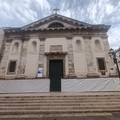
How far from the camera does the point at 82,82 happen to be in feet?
35.9

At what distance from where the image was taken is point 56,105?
7020 mm

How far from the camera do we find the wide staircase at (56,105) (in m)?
6.27

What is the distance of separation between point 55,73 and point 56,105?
6.34 meters

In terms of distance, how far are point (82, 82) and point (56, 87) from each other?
102 inches

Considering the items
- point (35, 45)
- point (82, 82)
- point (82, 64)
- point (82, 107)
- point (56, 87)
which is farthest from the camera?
point (35, 45)

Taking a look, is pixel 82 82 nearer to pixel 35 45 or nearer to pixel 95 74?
pixel 95 74

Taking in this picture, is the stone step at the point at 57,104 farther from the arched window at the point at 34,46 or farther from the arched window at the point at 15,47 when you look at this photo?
the arched window at the point at 15,47

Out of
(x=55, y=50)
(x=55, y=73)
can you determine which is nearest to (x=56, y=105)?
(x=55, y=73)

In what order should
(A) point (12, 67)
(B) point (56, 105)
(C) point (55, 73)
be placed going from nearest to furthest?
(B) point (56, 105), (C) point (55, 73), (A) point (12, 67)

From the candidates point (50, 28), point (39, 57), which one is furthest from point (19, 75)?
point (50, 28)

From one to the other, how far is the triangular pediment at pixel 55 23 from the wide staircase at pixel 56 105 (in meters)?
9.44

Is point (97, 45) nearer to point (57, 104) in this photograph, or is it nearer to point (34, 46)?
point (34, 46)

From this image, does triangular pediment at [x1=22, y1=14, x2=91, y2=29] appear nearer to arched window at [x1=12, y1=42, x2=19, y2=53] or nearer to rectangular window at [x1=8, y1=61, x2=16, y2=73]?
arched window at [x1=12, y1=42, x2=19, y2=53]

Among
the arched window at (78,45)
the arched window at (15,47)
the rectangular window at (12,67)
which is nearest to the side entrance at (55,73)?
the arched window at (78,45)
